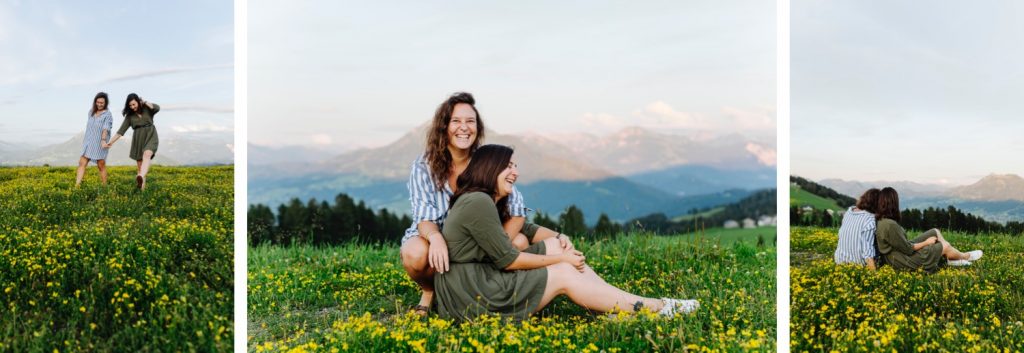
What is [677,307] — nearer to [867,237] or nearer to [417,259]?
[417,259]

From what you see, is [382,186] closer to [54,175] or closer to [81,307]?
[54,175]

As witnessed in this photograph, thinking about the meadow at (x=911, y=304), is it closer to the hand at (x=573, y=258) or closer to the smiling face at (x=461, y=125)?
the hand at (x=573, y=258)

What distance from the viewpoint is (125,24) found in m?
5.25

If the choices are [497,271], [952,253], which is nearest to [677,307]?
[497,271]

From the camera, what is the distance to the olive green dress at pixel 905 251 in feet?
16.1

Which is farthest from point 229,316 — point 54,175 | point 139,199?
point 54,175

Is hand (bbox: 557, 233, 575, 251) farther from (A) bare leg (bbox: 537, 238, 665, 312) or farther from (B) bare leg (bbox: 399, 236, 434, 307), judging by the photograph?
(B) bare leg (bbox: 399, 236, 434, 307)

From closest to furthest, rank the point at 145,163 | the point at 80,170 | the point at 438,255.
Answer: the point at 438,255, the point at 80,170, the point at 145,163

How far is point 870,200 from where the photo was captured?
4.99m

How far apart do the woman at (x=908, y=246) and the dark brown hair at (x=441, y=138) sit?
2.42m

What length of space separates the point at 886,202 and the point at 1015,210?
27.5 inches

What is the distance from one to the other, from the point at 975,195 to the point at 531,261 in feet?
9.02

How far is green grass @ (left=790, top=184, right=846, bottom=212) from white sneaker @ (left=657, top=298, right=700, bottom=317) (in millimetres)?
1371

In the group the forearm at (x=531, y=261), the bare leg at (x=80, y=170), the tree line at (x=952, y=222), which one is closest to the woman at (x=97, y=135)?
the bare leg at (x=80, y=170)
